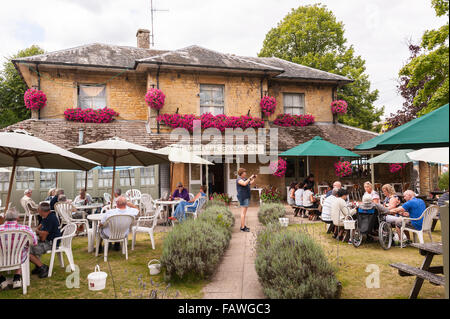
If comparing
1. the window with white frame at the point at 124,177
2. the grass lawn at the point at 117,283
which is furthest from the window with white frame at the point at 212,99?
the grass lawn at the point at 117,283

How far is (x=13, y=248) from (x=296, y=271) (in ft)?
12.8

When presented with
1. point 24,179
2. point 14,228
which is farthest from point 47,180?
point 14,228

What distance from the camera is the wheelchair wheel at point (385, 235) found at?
6.23m

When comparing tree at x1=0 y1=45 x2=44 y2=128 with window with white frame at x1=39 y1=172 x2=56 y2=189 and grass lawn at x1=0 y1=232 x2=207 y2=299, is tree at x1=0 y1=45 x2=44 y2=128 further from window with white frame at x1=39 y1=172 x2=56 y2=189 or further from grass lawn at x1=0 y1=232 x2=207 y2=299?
grass lawn at x1=0 y1=232 x2=207 y2=299

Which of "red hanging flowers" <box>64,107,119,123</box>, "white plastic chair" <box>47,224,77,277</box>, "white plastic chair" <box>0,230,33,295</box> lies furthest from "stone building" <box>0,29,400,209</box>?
"white plastic chair" <box>0,230,33,295</box>

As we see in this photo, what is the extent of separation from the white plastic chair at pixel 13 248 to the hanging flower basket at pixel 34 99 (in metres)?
10.6

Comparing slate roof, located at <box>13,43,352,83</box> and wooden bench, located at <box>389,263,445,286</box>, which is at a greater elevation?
slate roof, located at <box>13,43,352,83</box>

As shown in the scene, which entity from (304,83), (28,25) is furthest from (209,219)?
(304,83)

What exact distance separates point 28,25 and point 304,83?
506 inches

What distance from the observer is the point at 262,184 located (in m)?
14.5

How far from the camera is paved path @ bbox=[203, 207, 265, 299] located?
407 cm

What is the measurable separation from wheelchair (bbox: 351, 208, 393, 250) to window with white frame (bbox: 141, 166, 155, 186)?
31.0ft

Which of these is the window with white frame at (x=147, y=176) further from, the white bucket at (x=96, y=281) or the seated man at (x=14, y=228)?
the white bucket at (x=96, y=281)
